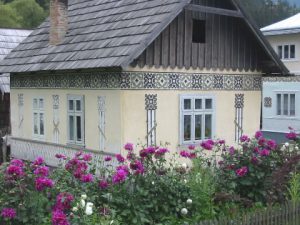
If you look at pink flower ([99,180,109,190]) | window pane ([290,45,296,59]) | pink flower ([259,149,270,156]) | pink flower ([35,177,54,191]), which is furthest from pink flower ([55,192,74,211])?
window pane ([290,45,296,59])

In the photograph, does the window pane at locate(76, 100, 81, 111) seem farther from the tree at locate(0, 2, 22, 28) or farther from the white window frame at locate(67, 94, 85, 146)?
the tree at locate(0, 2, 22, 28)

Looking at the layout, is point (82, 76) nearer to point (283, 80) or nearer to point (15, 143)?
point (15, 143)

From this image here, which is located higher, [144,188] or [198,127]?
[198,127]

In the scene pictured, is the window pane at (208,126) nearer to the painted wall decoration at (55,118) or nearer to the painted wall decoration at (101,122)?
the painted wall decoration at (101,122)

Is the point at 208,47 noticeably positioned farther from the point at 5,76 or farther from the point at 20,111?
the point at 5,76

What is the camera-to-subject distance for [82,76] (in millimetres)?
14766

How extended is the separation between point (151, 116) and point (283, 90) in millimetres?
16919

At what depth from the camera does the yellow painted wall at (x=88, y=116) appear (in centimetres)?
1355

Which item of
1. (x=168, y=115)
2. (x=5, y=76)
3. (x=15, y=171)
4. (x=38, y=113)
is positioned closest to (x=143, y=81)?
(x=168, y=115)

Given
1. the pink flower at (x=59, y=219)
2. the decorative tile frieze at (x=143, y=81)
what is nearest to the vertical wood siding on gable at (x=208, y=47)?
the decorative tile frieze at (x=143, y=81)

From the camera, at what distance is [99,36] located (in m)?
14.6

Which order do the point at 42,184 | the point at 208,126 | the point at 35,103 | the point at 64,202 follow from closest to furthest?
the point at 64,202, the point at 42,184, the point at 208,126, the point at 35,103

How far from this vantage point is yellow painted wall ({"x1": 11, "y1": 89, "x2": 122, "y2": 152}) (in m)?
13.6

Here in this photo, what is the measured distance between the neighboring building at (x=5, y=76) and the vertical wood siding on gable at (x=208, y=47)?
9292mm
